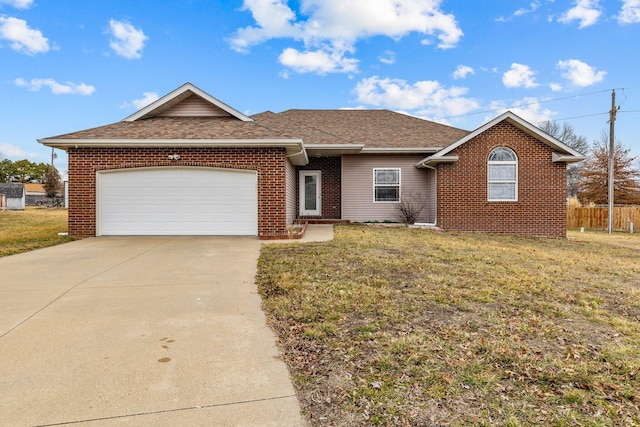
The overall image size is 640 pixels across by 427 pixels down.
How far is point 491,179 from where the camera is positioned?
14.1 metres

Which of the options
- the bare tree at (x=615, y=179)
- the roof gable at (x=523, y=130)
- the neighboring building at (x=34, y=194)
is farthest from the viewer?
the neighboring building at (x=34, y=194)

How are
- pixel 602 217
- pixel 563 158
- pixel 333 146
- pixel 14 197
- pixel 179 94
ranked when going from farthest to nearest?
pixel 14 197 → pixel 602 217 → pixel 333 146 → pixel 563 158 → pixel 179 94

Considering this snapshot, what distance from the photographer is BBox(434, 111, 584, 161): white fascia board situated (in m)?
13.5

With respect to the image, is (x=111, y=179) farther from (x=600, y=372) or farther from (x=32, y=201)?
(x=32, y=201)

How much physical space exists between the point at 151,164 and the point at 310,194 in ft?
24.1

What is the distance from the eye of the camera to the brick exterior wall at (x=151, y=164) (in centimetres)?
1070

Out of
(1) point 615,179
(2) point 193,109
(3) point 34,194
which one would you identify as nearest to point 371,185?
(2) point 193,109

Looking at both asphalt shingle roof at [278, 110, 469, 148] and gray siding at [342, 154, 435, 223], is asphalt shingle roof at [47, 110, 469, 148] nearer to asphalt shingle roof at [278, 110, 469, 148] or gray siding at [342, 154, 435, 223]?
asphalt shingle roof at [278, 110, 469, 148]

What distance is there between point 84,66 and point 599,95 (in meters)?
26.5

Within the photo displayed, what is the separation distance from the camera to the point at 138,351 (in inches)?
127

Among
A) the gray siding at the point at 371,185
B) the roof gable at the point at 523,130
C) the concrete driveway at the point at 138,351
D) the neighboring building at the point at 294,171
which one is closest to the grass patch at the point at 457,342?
the concrete driveway at the point at 138,351

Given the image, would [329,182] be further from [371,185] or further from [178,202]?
[178,202]

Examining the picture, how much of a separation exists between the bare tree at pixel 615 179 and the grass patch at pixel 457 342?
2611 centimetres

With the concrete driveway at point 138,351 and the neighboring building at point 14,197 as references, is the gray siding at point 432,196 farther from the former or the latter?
the neighboring building at point 14,197
